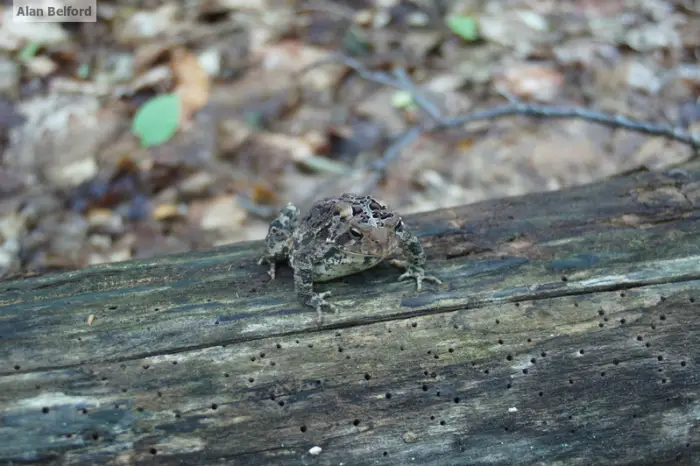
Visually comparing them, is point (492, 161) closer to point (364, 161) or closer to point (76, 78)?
point (364, 161)

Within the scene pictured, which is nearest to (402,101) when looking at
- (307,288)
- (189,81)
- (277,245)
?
(189,81)

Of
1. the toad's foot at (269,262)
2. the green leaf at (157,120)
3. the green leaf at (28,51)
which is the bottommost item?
the toad's foot at (269,262)

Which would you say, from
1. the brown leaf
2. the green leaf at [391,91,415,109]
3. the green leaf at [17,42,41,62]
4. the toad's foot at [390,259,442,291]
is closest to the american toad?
the toad's foot at [390,259,442,291]

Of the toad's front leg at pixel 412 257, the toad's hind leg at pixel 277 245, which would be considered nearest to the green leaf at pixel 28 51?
the toad's hind leg at pixel 277 245

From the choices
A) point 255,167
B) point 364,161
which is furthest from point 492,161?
point 255,167

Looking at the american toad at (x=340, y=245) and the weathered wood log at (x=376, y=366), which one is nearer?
the weathered wood log at (x=376, y=366)

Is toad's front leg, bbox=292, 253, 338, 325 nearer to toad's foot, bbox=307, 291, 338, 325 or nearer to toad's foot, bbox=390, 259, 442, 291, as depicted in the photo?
toad's foot, bbox=307, 291, 338, 325

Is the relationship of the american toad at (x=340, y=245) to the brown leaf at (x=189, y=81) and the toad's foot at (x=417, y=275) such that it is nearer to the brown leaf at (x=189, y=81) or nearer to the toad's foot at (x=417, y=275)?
the toad's foot at (x=417, y=275)
